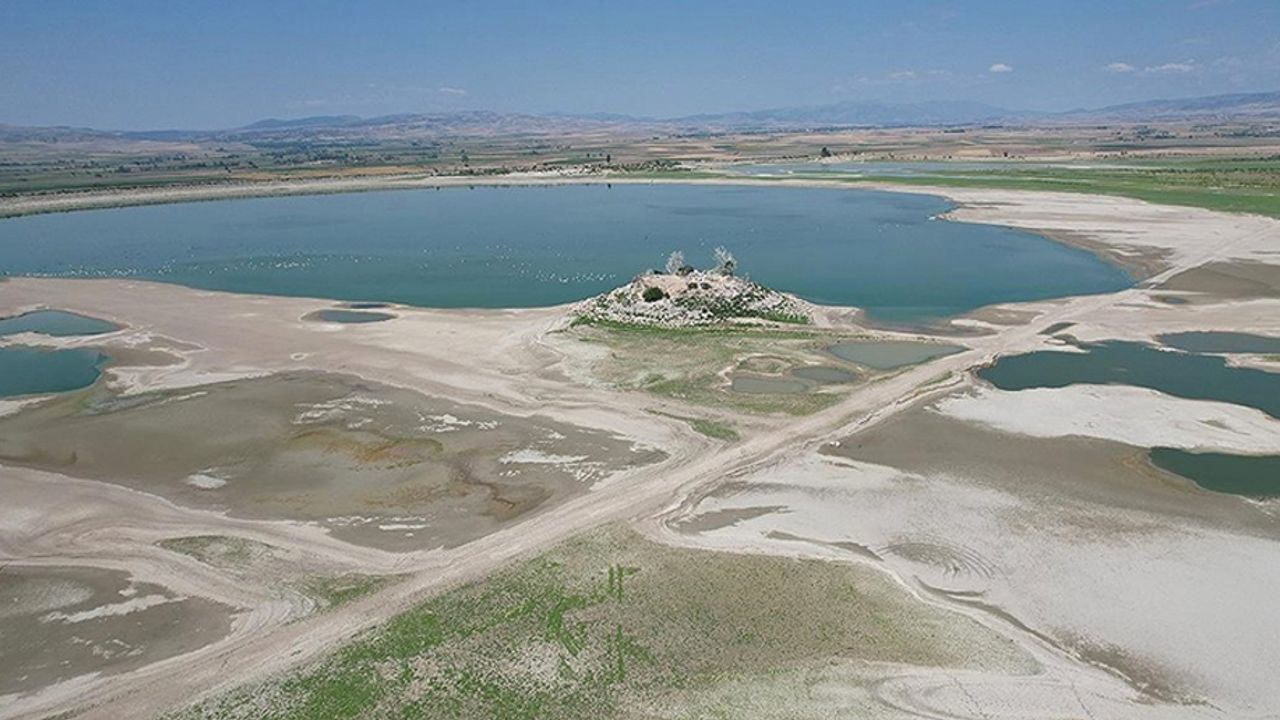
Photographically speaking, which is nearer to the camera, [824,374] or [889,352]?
[824,374]

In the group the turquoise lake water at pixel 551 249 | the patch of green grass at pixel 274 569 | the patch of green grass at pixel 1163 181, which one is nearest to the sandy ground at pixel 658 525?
the patch of green grass at pixel 274 569

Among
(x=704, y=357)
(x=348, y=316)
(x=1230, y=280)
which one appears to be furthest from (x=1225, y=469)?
(x=348, y=316)

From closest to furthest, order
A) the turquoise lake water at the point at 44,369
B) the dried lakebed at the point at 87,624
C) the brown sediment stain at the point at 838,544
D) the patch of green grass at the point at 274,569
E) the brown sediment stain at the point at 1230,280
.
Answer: the dried lakebed at the point at 87,624, the patch of green grass at the point at 274,569, the brown sediment stain at the point at 838,544, the turquoise lake water at the point at 44,369, the brown sediment stain at the point at 1230,280

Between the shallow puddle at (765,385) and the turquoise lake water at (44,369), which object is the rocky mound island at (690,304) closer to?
the shallow puddle at (765,385)

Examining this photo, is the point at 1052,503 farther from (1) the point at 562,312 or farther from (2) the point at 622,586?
(1) the point at 562,312

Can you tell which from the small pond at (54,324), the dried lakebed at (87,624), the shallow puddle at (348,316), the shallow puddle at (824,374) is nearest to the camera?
the dried lakebed at (87,624)

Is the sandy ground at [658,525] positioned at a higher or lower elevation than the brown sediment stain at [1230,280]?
lower

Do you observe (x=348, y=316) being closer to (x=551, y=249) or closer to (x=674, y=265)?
(x=674, y=265)
